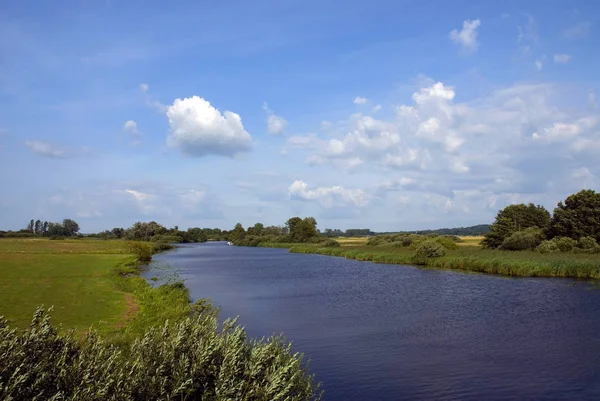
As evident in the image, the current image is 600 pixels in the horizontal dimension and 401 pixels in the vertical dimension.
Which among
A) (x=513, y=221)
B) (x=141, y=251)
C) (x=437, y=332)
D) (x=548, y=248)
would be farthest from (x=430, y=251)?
(x=141, y=251)

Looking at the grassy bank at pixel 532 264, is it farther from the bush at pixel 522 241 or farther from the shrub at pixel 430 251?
the bush at pixel 522 241

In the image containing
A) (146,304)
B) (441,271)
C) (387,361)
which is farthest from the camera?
(441,271)

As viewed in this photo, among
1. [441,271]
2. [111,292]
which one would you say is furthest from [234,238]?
[111,292]

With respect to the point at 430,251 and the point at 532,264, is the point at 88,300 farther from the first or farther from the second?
the point at 430,251

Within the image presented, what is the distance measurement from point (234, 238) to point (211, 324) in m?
173

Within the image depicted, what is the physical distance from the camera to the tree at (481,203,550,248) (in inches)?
2901

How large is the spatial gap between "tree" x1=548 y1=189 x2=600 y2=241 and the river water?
25694 millimetres

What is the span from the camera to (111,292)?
30.0 meters

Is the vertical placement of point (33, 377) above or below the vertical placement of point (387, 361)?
above

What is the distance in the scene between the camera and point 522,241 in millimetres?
63906

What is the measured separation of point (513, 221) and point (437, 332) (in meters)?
61.8

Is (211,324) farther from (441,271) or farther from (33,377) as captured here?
(441,271)

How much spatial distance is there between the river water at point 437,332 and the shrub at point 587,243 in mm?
18264

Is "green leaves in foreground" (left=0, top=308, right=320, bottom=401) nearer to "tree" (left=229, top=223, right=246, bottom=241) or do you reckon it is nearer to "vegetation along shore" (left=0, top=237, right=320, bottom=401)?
"vegetation along shore" (left=0, top=237, right=320, bottom=401)
